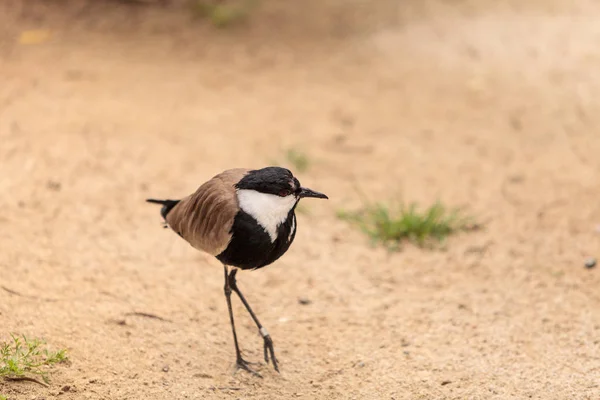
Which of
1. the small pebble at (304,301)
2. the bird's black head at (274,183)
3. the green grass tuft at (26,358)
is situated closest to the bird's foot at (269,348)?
the small pebble at (304,301)

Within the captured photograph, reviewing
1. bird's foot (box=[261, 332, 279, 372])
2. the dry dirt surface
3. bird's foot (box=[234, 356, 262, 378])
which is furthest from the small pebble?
bird's foot (box=[234, 356, 262, 378])

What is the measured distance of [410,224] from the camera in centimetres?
580

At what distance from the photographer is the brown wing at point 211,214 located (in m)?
3.95

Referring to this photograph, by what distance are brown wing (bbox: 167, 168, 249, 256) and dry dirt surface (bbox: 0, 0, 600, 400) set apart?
2.23 feet

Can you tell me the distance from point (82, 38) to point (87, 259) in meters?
3.73

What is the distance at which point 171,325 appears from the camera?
4641mm

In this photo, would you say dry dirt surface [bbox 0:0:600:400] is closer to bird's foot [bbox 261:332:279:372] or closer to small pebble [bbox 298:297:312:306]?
small pebble [bbox 298:297:312:306]

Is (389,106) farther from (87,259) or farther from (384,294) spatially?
(87,259)

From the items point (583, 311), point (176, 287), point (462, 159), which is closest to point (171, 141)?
point (176, 287)

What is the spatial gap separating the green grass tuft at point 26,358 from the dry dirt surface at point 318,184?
7cm

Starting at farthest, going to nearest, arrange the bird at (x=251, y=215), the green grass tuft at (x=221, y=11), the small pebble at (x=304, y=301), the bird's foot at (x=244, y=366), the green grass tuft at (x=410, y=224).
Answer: the green grass tuft at (x=221, y=11)
the green grass tuft at (x=410, y=224)
the small pebble at (x=304, y=301)
the bird's foot at (x=244, y=366)
the bird at (x=251, y=215)

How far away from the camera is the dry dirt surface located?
438 centimetres

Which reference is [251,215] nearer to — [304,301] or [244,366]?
[244,366]

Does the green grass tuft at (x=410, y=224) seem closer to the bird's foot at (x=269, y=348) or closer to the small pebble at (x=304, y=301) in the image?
the small pebble at (x=304, y=301)
